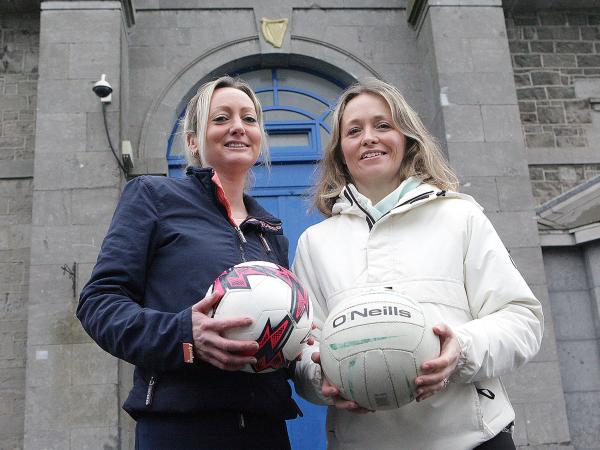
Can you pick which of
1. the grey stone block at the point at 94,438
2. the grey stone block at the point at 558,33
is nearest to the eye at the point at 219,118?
the grey stone block at the point at 94,438

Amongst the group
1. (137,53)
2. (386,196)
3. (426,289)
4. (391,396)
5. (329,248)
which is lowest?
(391,396)

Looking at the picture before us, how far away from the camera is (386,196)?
106 inches

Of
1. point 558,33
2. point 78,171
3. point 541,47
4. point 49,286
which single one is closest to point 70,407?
point 49,286

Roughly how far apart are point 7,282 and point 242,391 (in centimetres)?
594

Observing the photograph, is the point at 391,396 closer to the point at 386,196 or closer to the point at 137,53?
the point at 386,196

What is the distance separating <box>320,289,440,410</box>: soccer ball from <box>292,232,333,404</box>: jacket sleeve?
23cm

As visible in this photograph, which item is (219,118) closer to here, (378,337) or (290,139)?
(378,337)

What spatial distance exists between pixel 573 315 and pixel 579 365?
0.50 metres

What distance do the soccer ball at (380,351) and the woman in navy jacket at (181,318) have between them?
297mm

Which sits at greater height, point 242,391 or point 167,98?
point 167,98

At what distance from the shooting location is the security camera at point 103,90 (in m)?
6.79

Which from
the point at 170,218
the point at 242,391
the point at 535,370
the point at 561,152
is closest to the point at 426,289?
the point at 242,391

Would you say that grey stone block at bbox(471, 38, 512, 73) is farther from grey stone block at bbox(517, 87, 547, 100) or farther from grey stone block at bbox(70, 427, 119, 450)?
grey stone block at bbox(70, 427, 119, 450)

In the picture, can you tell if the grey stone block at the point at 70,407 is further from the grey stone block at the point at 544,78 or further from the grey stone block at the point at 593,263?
the grey stone block at the point at 544,78
